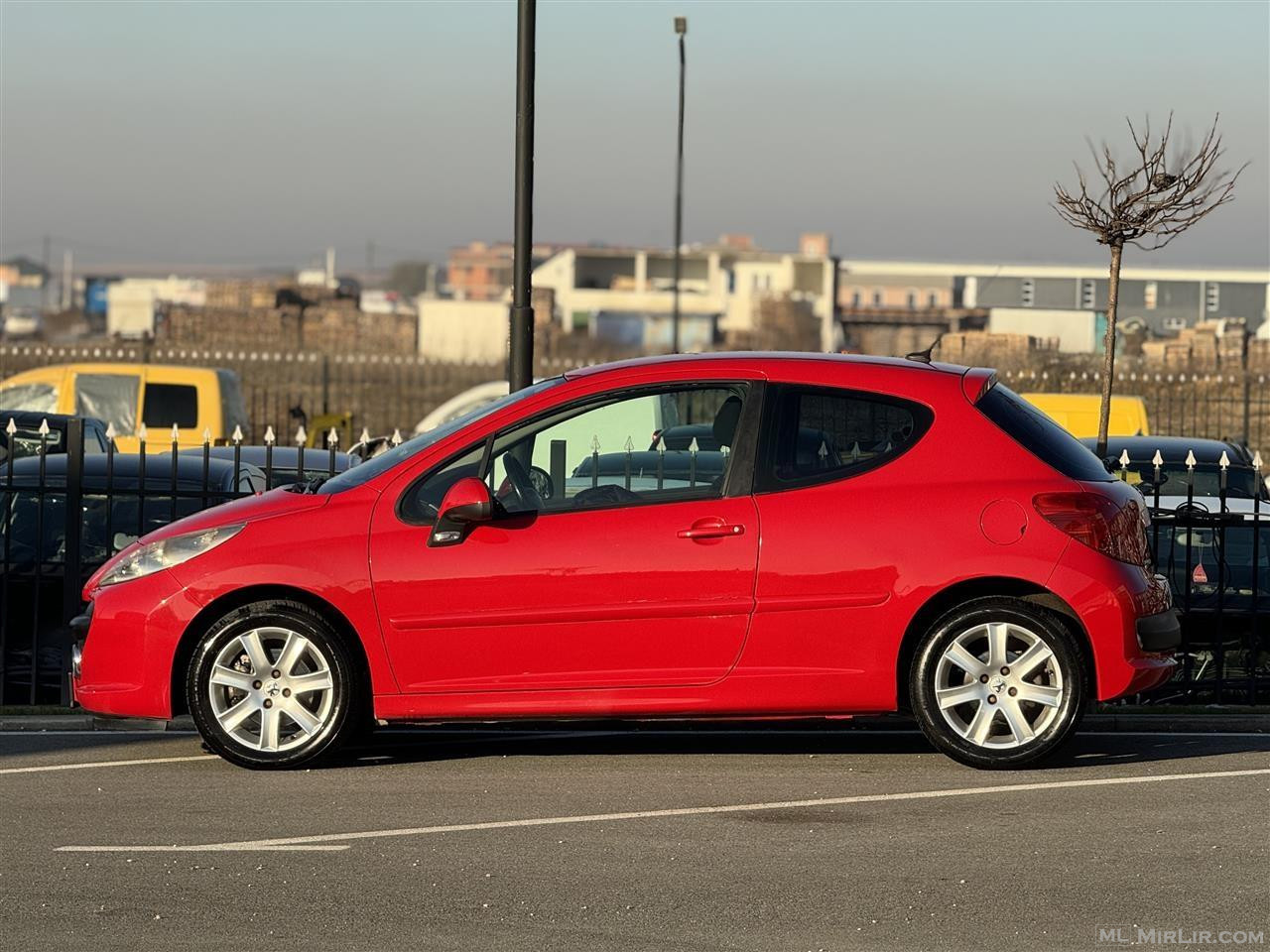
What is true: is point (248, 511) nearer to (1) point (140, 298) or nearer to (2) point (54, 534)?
(2) point (54, 534)

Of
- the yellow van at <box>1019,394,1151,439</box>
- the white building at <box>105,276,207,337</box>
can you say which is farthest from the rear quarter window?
the white building at <box>105,276,207,337</box>

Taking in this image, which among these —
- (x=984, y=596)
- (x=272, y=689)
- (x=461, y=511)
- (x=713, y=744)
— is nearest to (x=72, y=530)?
(x=272, y=689)

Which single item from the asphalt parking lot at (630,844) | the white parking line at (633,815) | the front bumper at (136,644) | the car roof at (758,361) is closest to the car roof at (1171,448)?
the asphalt parking lot at (630,844)

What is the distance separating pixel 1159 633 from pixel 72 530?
5.20 meters

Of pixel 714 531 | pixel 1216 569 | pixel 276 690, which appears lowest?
pixel 276 690

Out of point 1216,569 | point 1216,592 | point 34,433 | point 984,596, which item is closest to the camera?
point 984,596

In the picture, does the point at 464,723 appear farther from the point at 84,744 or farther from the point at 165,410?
the point at 165,410

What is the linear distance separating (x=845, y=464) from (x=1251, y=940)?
2.91m

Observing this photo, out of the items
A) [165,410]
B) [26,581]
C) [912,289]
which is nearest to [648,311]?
[912,289]

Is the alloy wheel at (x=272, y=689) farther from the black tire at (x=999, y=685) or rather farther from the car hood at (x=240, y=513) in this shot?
the black tire at (x=999, y=685)

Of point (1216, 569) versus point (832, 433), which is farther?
point (1216, 569)

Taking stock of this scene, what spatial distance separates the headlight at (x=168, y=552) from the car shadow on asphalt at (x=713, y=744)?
3.35 feet

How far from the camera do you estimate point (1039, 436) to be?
805cm

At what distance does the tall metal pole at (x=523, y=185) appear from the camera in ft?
34.9
